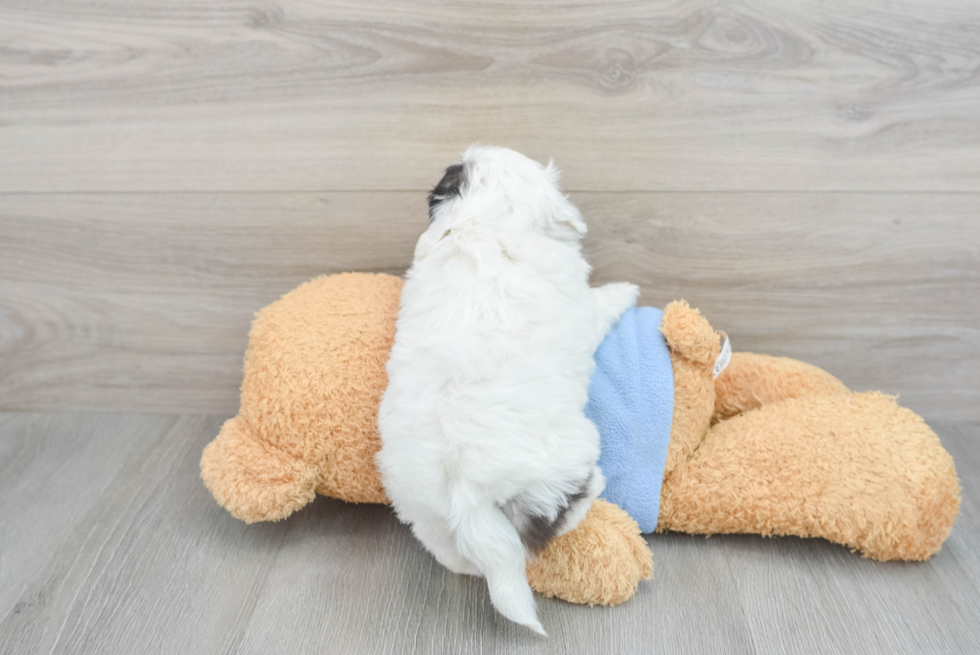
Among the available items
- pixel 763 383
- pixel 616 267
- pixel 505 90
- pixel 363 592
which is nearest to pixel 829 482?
pixel 763 383

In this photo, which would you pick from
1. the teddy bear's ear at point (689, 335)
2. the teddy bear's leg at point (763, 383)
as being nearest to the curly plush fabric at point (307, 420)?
the teddy bear's ear at point (689, 335)

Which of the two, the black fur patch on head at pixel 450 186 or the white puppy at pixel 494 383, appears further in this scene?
the black fur patch on head at pixel 450 186

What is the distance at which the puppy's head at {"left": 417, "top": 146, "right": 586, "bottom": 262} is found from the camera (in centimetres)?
75

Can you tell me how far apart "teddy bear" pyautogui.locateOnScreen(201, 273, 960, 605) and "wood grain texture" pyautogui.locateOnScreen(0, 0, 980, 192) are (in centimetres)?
29

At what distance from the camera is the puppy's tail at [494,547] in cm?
62

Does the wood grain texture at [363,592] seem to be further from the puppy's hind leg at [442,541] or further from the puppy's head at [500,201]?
the puppy's head at [500,201]

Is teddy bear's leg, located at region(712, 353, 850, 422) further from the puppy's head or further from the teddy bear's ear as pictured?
the puppy's head

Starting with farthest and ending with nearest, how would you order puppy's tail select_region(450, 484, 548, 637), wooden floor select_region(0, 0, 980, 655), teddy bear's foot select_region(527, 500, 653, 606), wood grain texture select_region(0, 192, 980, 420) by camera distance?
wood grain texture select_region(0, 192, 980, 420), wooden floor select_region(0, 0, 980, 655), teddy bear's foot select_region(527, 500, 653, 606), puppy's tail select_region(450, 484, 548, 637)

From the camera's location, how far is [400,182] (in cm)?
101

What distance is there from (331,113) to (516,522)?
0.67m

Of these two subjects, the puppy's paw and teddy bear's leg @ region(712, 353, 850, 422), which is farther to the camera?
teddy bear's leg @ region(712, 353, 850, 422)

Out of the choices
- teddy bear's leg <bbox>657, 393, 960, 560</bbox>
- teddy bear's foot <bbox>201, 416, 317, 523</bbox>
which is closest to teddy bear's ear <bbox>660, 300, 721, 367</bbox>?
teddy bear's leg <bbox>657, 393, 960, 560</bbox>

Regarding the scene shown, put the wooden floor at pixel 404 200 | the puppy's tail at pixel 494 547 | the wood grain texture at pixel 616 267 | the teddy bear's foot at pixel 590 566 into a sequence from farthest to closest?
1. the wood grain texture at pixel 616 267
2. the wooden floor at pixel 404 200
3. the teddy bear's foot at pixel 590 566
4. the puppy's tail at pixel 494 547

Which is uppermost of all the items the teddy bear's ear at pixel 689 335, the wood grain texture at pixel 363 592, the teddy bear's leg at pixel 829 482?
the teddy bear's ear at pixel 689 335
